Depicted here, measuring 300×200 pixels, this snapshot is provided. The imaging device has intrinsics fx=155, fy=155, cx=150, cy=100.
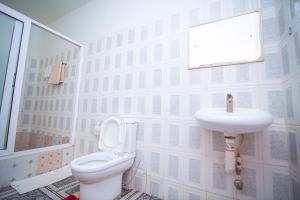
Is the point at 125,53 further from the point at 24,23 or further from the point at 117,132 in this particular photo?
the point at 24,23

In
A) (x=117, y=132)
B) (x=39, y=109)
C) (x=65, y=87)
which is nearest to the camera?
(x=117, y=132)

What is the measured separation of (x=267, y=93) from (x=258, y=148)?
0.39 metres

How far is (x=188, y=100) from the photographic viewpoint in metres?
1.35

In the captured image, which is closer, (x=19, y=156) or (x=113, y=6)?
(x=19, y=156)

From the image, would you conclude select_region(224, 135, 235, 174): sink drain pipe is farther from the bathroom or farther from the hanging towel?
the hanging towel

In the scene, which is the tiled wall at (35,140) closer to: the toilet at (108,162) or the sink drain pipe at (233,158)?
the toilet at (108,162)

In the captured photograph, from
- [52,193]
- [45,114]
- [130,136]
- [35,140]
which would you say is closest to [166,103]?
[130,136]

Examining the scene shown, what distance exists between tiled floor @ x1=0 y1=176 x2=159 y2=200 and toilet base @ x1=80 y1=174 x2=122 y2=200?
0.37 feet

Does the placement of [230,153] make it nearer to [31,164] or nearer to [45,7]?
[31,164]

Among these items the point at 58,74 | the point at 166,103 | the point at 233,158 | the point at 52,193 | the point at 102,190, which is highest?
the point at 58,74

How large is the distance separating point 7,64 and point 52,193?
1.33 meters

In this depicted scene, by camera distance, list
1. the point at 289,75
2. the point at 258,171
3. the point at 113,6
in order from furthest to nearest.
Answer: the point at 113,6
the point at 258,171
the point at 289,75

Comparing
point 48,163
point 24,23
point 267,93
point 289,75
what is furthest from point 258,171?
point 24,23

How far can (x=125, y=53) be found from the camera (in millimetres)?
1803
